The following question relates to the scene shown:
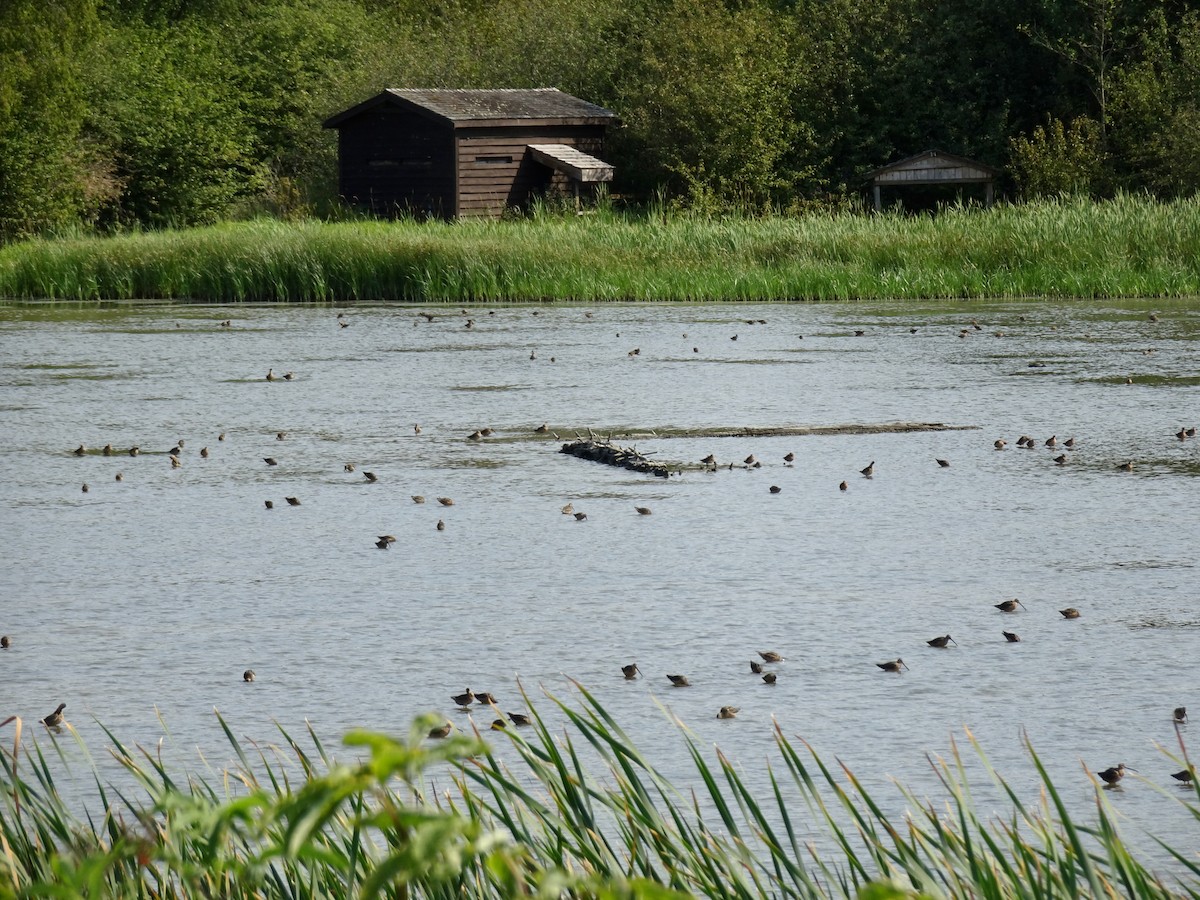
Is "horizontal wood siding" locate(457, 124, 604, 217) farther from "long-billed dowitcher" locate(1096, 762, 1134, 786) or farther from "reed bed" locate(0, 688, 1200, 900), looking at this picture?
"long-billed dowitcher" locate(1096, 762, 1134, 786)

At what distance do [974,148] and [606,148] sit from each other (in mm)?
9158

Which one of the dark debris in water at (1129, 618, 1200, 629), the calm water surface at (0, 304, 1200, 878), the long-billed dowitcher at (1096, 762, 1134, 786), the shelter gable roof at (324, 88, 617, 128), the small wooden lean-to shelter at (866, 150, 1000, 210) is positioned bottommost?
the calm water surface at (0, 304, 1200, 878)

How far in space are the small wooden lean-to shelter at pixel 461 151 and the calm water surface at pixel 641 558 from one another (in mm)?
25689

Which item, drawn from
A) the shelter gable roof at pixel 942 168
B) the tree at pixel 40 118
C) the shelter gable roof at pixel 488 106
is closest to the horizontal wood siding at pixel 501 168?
the shelter gable roof at pixel 488 106

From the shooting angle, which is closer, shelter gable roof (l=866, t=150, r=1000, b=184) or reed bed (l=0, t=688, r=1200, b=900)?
reed bed (l=0, t=688, r=1200, b=900)

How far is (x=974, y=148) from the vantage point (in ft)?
138

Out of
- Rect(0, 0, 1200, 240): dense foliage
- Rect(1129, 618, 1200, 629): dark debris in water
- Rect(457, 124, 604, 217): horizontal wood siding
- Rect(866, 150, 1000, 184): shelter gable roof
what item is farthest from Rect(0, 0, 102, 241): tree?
Rect(1129, 618, 1200, 629): dark debris in water

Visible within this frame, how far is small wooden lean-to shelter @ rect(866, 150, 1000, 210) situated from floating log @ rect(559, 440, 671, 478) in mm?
29699

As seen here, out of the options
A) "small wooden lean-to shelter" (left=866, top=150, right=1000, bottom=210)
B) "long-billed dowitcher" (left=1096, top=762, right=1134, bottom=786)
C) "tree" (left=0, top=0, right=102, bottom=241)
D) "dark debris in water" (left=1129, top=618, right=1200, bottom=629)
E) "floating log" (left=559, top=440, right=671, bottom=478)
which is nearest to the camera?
"long-billed dowitcher" (left=1096, top=762, right=1134, bottom=786)

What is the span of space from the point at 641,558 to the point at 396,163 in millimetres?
35760

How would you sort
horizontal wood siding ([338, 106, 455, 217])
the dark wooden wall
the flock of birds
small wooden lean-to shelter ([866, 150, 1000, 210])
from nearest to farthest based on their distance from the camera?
the flock of birds, small wooden lean-to shelter ([866, 150, 1000, 210]), the dark wooden wall, horizontal wood siding ([338, 106, 455, 217])

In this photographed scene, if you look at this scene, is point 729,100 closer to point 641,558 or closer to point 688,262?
point 688,262

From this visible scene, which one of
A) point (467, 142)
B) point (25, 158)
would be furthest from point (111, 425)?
point (25, 158)

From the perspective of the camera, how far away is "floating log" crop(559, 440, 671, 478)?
33.4 feet
